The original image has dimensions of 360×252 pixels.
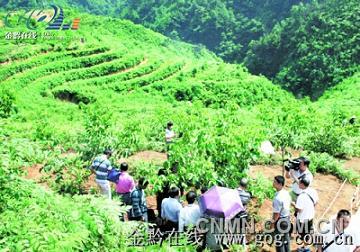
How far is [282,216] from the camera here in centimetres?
669

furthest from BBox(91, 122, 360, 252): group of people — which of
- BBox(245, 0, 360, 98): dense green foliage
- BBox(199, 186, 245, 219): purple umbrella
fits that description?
BBox(245, 0, 360, 98): dense green foliage

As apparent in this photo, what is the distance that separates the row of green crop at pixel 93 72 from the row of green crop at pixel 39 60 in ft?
6.08

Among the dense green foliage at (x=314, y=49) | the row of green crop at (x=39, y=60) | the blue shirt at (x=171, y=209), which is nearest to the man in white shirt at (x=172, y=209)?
the blue shirt at (x=171, y=209)

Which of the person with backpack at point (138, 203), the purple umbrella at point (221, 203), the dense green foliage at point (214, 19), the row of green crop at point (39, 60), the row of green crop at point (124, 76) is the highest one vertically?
the dense green foliage at point (214, 19)

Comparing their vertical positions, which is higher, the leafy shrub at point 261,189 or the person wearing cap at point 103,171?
the person wearing cap at point 103,171

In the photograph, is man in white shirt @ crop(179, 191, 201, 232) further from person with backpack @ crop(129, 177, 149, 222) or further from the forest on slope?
the forest on slope

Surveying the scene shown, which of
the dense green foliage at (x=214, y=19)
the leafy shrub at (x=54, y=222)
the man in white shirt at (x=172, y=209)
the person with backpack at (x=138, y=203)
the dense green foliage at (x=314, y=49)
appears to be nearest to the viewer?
the leafy shrub at (x=54, y=222)

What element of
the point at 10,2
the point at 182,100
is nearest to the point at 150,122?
the point at 182,100

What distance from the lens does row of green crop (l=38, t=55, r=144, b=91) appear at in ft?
103

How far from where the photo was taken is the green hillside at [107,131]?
4.83m

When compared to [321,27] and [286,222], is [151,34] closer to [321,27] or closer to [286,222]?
[321,27]

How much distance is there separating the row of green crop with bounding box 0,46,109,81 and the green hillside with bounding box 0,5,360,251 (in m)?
0.08

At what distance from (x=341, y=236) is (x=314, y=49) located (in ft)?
145

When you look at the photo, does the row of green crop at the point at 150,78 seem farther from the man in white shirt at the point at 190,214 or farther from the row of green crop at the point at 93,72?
the man in white shirt at the point at 190,214
